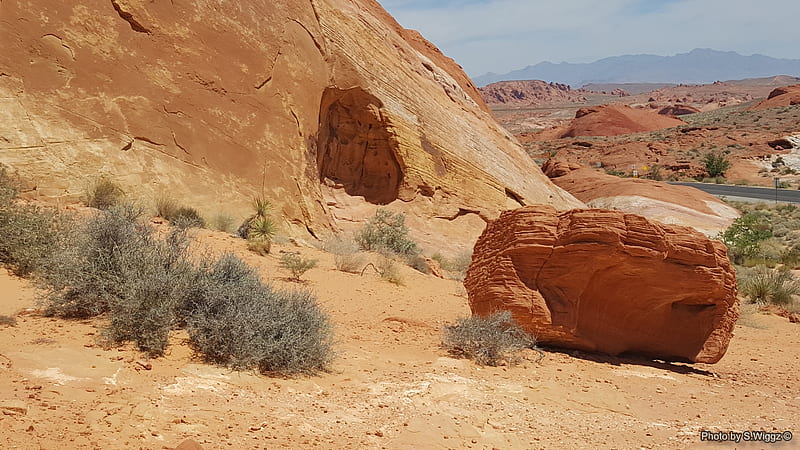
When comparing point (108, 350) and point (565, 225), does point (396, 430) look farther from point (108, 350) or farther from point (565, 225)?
point (565, 225)

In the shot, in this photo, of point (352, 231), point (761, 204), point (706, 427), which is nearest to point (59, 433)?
point (706, 427)

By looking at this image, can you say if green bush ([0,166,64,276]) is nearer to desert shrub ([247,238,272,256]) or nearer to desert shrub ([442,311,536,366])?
desert shrub ([247,238,272,256])

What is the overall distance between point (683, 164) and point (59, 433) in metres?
49.3

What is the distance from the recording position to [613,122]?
7319cm

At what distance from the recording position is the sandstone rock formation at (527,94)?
145 m

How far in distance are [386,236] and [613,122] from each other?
64818 millimetres

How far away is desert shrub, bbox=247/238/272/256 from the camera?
1036 cm

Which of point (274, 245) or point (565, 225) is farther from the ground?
point (565, 225)

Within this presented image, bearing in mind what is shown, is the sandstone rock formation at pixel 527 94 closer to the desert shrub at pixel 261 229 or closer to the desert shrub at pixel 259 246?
the desert shrub at pixel 261 229

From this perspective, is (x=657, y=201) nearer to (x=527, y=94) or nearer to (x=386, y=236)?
(x=386, y=236)

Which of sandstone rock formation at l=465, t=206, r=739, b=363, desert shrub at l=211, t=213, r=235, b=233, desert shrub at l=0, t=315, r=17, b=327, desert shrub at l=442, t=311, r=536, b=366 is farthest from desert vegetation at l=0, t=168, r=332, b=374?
desert shrub at l=211, t=213, r=235, b=233

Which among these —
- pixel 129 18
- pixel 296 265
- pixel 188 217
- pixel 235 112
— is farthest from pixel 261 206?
pixel 129 18

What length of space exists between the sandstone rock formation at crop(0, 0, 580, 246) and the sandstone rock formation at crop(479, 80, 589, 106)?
126 m

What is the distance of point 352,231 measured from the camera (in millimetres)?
14453
